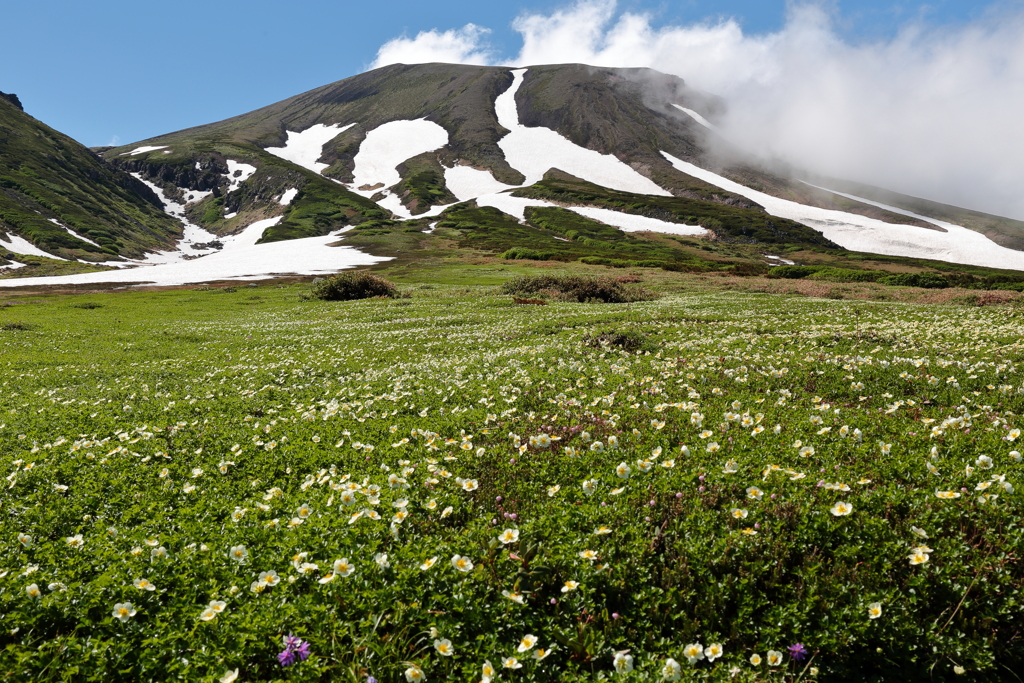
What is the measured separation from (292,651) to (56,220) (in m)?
211

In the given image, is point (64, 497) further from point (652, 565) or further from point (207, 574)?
point (652, 565)

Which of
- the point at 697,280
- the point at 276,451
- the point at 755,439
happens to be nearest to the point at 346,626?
the point at 276,451

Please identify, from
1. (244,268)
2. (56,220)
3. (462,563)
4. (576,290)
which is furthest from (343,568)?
(56,220)

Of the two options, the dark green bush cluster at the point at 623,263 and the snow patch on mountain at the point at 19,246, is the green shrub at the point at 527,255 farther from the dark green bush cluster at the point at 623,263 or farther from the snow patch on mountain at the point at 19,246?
the snow patch on mountain at the point at 19,246

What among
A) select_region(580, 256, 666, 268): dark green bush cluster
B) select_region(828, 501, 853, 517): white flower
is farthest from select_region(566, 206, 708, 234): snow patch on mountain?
select_region(828, 501, 853, 517): white flower

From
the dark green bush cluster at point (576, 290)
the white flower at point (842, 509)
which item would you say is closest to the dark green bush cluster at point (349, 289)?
the dark green bush cluster at point (576, 290)

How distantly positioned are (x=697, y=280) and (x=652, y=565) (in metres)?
59.8

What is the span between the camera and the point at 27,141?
198875 mm

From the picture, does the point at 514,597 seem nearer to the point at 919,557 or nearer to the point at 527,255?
the point at 919,557

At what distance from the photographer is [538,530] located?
5332mm

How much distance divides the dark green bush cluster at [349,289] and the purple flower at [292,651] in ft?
148

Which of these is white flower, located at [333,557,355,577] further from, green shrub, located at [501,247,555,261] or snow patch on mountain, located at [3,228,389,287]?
green shrub, located at [501,247,555,261]

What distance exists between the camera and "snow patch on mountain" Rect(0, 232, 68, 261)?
11782cm

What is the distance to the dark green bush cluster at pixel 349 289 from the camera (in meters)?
48.4
